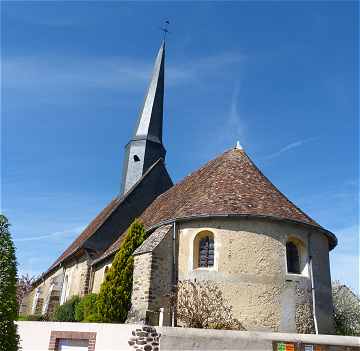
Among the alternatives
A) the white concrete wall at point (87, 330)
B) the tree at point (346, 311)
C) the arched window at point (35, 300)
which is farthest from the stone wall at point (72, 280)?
the tree at point (346, 311)

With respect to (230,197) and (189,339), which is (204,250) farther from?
(189,339)

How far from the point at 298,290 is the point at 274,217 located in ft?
8.31

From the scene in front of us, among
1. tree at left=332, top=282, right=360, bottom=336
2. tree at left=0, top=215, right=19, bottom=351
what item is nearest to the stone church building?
tree at left=332, top=282, right=360, bottom=336

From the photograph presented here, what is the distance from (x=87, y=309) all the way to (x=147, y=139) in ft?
39.4

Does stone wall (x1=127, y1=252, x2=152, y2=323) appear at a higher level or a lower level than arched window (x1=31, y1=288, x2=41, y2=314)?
lower

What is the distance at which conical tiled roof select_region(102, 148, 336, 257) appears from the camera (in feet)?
47.0

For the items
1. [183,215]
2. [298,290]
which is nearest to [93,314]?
[183,215]

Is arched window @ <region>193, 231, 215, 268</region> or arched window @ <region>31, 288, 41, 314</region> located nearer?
arched window @ <region>193, 231, 215, 268</region>

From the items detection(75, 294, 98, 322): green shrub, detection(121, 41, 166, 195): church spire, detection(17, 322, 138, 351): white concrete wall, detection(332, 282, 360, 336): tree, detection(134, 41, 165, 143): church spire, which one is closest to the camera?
detection(17, 322, 138, 351): white concrete wall

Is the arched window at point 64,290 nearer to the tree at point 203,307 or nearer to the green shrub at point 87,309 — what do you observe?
the green shrub at point 87,309

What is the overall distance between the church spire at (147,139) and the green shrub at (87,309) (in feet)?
29.1

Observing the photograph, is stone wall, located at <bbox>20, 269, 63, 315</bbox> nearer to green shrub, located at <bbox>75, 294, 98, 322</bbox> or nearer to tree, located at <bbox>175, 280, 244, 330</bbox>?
green shrub, located at <bbox>75, 294, 98, 322</bbox>

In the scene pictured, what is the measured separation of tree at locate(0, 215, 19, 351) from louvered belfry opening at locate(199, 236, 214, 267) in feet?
21.2

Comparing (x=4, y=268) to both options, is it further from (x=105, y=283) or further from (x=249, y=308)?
(x=249, y=308)
